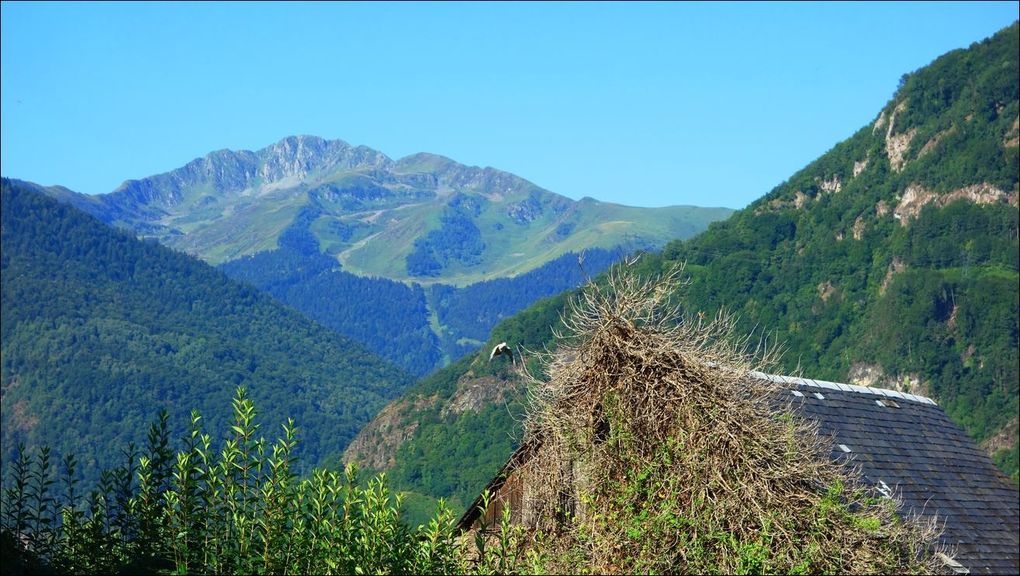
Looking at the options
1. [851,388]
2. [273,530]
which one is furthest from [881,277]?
[273,530]

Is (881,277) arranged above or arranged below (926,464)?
above

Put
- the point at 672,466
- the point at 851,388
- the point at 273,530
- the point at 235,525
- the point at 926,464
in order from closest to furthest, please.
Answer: the point at 273,530
the point at 235,525
the point at 672,466
the point at 926,464
the point at 851,388

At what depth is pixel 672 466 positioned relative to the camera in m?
10.6

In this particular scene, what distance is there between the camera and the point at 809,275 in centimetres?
10081

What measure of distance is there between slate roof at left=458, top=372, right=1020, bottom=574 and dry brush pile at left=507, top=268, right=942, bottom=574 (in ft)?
19.6

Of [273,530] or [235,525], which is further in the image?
[235,525]

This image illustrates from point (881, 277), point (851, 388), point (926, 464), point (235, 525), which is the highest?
point (235, 525)

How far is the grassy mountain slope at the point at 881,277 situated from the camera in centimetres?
8088

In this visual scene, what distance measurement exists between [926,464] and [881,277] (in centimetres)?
8315

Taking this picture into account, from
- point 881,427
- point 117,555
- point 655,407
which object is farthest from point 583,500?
point 881,427

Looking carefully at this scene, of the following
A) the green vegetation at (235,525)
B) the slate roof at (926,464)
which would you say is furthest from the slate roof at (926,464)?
the green vegetation at (235,525)

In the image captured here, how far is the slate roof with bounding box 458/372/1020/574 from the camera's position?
59.7 feet

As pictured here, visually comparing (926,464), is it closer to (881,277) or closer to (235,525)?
(235,525)

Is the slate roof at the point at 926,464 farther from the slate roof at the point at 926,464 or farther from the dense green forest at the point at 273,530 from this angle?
the dense green forest at the point at 273,530
